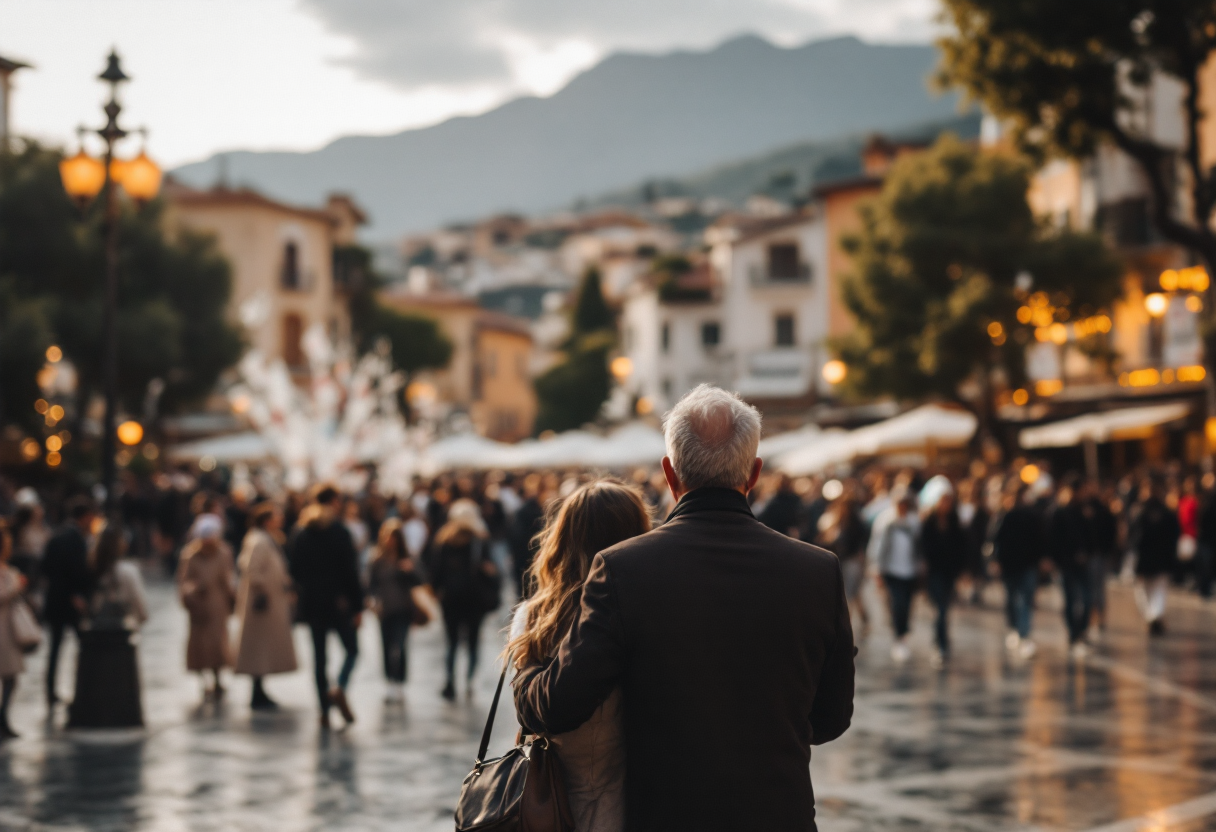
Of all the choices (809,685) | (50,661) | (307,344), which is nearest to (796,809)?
(809,685)

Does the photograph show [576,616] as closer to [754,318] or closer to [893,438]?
[893,438]

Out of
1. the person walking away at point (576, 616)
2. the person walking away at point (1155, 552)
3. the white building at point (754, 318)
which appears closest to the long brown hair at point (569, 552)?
the person walking away at point (576, 616)

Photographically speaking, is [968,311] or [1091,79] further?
[968,311]

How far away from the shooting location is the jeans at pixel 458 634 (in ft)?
42.7

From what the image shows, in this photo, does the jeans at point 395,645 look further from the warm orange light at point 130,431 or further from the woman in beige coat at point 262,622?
the warm orange light at point 130,431

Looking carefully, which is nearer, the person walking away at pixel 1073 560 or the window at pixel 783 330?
the person walking away at pixel 1073 560

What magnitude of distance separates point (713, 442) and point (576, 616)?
1.74 ft

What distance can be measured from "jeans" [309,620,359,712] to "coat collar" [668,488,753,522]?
321 inches

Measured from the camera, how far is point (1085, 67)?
20.4m

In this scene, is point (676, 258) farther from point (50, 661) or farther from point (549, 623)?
point (549, 623)

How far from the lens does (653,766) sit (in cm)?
342

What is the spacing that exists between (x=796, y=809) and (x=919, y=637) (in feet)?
49.5

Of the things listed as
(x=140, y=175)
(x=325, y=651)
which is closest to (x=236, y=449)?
(x=140, y=175)

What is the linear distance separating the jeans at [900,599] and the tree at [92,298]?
23.8m
